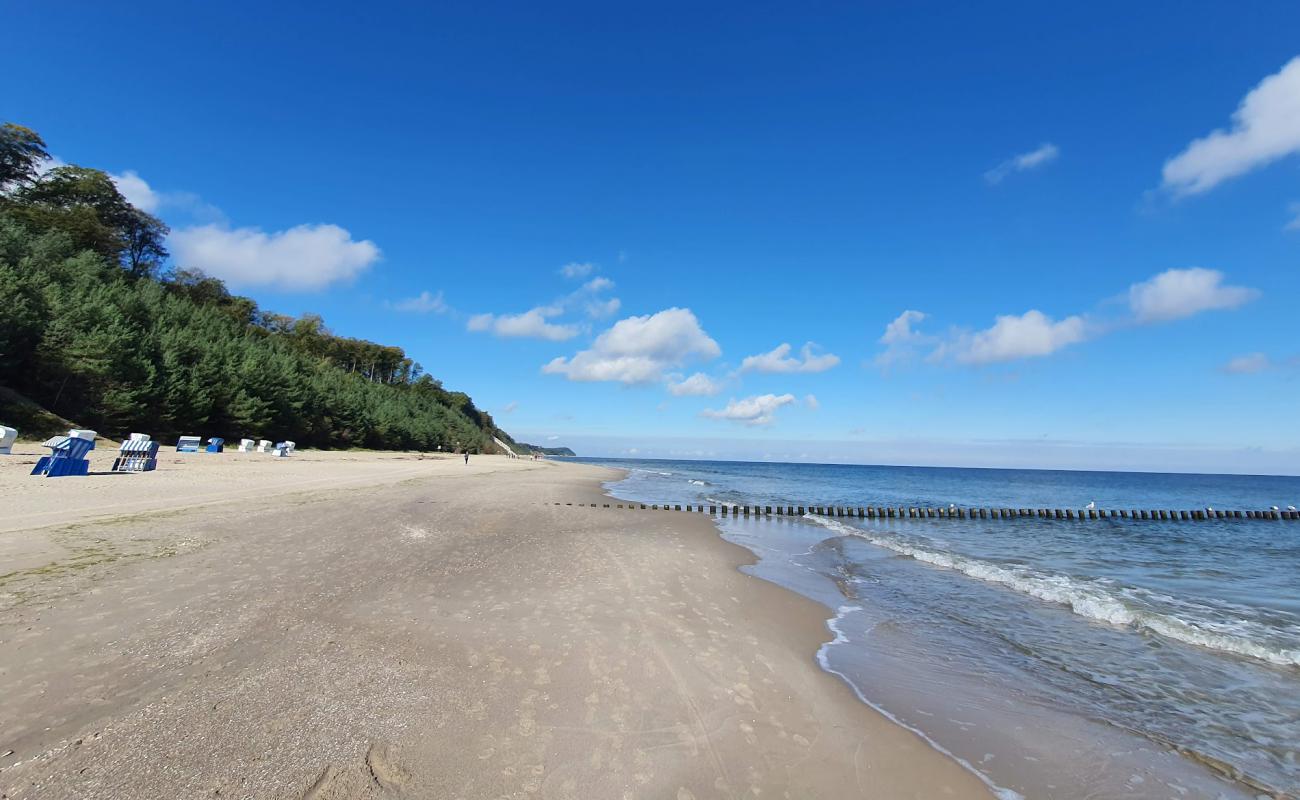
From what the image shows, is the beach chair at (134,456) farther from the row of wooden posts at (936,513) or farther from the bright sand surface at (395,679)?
the row of wooden posts at (936,513)

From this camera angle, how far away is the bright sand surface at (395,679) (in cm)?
384

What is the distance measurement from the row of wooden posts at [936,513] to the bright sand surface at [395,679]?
607 inches

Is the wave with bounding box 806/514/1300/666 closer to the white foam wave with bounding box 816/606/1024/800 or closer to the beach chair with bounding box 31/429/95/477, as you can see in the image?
the white foam wave with bounding box 816/606/1024/800

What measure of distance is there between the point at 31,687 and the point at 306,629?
222 cm

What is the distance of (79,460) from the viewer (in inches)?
686

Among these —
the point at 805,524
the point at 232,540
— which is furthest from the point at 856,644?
the point at 805,524

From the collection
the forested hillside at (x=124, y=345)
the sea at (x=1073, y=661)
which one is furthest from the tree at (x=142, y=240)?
the sea at (x=1073, y=661)

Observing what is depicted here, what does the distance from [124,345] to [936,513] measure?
51.1 meters

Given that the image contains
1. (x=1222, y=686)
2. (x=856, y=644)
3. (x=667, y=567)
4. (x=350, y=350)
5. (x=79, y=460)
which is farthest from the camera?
(x=350, y=350)

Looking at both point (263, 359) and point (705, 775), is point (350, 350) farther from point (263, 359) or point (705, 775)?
point (705, 775)

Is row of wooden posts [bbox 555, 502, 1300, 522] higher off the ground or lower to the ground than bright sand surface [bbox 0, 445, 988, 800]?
higher

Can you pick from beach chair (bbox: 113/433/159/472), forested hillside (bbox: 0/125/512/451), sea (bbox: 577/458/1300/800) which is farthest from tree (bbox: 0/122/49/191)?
sea (bbox: 577/458/1300/800)

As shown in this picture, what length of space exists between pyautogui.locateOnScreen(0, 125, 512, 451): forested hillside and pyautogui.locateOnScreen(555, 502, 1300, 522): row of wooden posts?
29426 millimetres

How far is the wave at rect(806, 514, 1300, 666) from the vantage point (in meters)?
8.88
